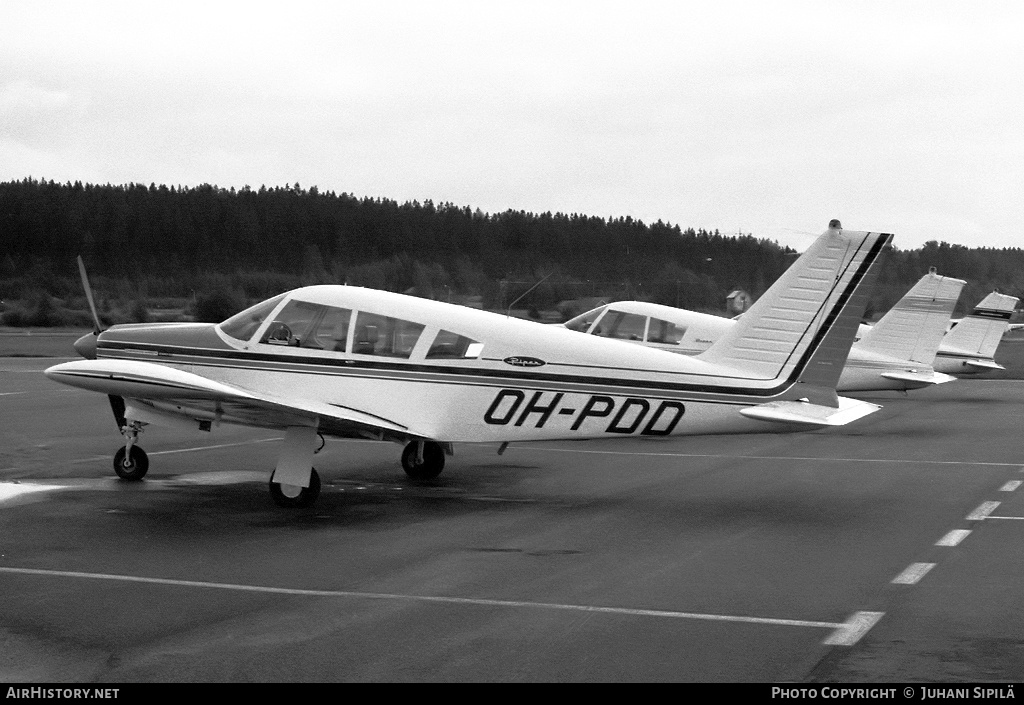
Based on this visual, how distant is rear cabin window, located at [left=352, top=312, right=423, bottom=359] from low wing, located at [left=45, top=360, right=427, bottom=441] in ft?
2.16

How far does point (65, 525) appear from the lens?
31.5 feet

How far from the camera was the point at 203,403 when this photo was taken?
10.8 meters

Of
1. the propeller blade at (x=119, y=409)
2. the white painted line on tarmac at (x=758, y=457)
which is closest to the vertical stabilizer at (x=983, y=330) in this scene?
the white painted line on tarmac at (x=758, y=457)

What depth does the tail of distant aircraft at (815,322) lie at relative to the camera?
10.7 m

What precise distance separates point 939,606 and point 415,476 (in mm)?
6643

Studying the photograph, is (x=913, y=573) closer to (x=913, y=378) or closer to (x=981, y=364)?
(x=913, y=378)

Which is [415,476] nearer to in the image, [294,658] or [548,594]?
[548,594]

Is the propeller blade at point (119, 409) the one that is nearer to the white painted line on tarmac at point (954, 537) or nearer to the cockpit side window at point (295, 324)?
the cockpit side window at point (295, 324)

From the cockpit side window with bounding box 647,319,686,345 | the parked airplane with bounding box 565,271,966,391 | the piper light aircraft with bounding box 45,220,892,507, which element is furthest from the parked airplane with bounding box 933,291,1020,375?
the piper light aircraft with bounding box 45,220,892,507

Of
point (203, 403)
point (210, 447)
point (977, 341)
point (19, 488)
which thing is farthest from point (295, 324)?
point (977, 341)

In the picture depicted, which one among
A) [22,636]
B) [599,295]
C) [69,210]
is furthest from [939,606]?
[69,210]

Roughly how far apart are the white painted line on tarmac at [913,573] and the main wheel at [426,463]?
18.8 feet

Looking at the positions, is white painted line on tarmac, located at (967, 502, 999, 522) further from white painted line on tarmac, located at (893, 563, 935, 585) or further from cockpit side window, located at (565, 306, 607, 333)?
cockpit side window, located at (565, 306, 607, 333)

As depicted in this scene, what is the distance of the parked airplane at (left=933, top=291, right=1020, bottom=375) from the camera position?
24609mm
